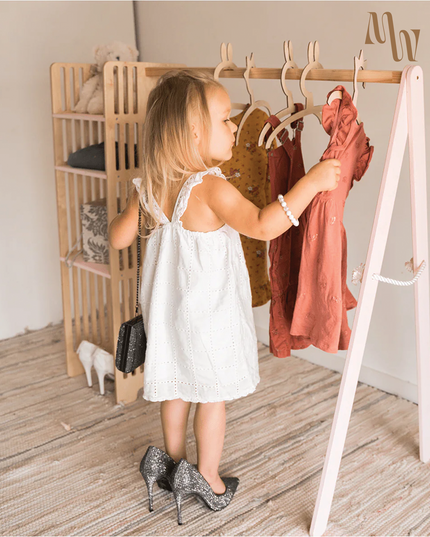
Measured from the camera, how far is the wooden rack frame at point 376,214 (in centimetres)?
137

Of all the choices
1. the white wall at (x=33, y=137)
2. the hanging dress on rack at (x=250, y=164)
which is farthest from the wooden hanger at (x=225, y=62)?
the white wall at (x=33, y=137)

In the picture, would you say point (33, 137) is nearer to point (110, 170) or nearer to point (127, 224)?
point (110, 170)

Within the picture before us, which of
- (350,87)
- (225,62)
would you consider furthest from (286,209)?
(350,87)

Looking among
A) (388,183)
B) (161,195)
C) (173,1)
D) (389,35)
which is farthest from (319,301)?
(173,1)

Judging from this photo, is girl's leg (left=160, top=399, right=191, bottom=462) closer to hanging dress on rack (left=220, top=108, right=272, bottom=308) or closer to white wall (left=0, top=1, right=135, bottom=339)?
hanging dress on rack (left=220, top=108, right=272, bottom=308)

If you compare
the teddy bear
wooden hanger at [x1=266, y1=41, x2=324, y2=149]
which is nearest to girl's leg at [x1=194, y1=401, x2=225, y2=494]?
wooden hanger at [x1=266, y1=41, x2=324, y2=149]

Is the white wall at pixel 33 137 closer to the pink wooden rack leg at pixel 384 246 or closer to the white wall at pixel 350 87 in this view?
the white wall at pixel 350 87

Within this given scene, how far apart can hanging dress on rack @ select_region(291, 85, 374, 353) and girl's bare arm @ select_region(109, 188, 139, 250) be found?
0.49 metres

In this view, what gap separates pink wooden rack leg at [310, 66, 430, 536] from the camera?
1352 mm

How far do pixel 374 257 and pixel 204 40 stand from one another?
170 cm

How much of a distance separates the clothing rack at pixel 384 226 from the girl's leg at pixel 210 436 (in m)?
0.32

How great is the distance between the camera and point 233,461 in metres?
1.94

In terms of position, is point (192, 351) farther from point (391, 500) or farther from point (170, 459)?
point (391, 500)

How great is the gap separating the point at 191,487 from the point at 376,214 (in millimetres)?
921
